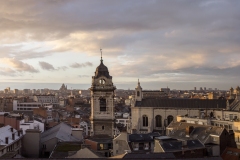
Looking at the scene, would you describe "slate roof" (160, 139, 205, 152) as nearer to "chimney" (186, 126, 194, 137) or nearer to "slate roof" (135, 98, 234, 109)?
"chimney" (186, 126, 194, 137)

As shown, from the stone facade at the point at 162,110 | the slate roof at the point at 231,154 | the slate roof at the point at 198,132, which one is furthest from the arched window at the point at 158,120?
the slate roof at the point at 231,154

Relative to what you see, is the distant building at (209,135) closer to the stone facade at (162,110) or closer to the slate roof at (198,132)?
the slate roof at (198,132)

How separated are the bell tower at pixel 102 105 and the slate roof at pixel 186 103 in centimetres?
2946

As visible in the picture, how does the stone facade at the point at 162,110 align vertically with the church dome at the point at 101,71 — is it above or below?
below

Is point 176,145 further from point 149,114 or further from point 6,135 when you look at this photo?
point 149,114

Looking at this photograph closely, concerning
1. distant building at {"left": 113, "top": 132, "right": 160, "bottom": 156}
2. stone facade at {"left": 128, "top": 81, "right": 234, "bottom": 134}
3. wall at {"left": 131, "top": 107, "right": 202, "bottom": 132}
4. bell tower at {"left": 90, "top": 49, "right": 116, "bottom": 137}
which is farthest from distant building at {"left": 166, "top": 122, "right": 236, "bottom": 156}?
wall at {"left": 131, "top": 107, "right": 202, "bottom": 132}

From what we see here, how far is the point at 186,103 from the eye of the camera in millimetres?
78625

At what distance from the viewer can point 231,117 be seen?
7194 cm

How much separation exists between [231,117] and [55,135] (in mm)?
35417

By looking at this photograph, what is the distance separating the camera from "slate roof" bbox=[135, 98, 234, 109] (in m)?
76.8

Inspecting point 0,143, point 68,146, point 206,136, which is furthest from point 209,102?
point 0,143

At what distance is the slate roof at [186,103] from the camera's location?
76.8m

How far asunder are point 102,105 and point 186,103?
101 ft

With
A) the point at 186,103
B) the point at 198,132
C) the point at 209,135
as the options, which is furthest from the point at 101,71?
the point at 186,103
